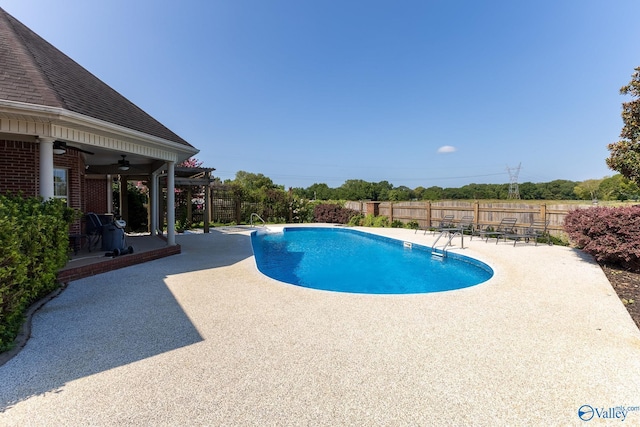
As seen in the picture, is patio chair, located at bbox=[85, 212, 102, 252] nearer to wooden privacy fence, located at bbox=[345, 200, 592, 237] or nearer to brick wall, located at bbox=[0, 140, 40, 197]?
brick wall, located at bbox=[0, 140, 40, 197]

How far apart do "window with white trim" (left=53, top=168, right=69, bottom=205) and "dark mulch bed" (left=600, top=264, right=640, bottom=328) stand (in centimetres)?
1266

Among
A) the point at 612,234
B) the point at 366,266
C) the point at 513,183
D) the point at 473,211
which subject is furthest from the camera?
the point at 513,183

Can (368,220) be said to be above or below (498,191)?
below

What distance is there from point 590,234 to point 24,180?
1415cm

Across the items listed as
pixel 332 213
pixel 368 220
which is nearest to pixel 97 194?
pixel 332 213

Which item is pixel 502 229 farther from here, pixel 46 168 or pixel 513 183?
pixel 513 183

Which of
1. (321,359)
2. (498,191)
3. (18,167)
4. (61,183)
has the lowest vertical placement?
(321,359)

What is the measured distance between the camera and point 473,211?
1462 cm

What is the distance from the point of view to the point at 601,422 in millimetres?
2244

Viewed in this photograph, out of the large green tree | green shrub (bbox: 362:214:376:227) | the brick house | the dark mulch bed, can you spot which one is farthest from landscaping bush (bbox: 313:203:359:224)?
the dark mulch bed

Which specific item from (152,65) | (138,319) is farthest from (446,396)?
Answer: (152,65)

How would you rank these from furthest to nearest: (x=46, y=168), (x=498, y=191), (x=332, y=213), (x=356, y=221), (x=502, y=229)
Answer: (x=498, y=191), (x=332, y=213), (x=356, y=221), (x=502, y=229), (x=46, y=168)

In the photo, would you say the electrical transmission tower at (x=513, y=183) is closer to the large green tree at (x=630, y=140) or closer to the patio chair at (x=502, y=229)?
the patio chair at (x=502, y=229)

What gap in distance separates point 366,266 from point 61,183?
9.28 meters
